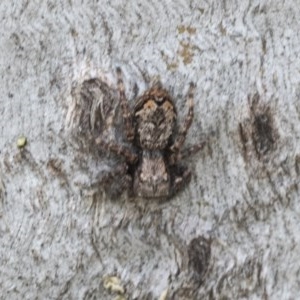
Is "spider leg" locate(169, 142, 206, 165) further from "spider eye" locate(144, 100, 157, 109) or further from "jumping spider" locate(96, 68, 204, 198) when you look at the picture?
"spider eye" locate(144, 100, 157, 109)

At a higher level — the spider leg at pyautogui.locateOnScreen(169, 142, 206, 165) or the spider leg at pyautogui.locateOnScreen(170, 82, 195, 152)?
the spider leg at pyautogui.locateOnScreen(170, 82, 195, 152)

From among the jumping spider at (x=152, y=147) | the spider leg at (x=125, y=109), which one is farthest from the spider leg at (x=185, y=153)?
the spider leg at (x=125, y=109)

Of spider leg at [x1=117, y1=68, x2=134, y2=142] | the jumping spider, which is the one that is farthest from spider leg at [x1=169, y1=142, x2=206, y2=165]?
spider leg at [x1=117, y1=68, x2=134, y2=142]

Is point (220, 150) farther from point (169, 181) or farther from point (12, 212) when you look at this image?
point (12, 212)

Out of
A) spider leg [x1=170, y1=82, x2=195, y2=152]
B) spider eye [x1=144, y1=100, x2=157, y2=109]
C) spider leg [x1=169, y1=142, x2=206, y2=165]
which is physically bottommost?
spider leg [x1=169, y1=142, x2=206, y2=165]

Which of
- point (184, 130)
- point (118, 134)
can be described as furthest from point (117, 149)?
point (184, 130)

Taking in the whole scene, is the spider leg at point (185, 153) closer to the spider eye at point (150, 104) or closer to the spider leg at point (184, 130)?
the spider leg at point (184, 130)

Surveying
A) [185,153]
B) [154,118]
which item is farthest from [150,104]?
[185,153]

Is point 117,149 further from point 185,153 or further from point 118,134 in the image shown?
point 185,153
